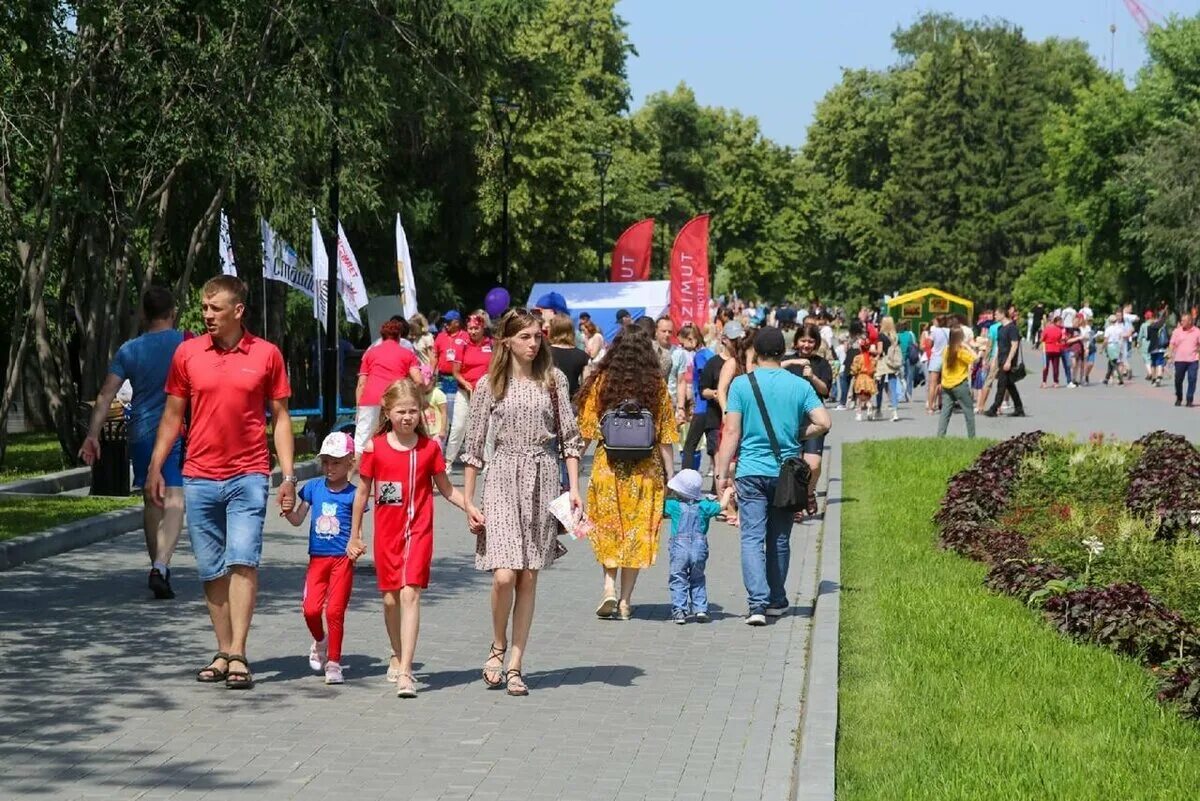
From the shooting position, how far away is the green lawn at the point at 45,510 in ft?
50.5

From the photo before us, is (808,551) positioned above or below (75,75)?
below

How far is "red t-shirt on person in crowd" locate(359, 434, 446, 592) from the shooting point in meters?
9.16

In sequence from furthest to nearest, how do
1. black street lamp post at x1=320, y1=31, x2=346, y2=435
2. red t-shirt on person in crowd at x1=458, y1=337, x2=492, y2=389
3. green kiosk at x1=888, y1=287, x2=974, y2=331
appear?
1. green kiosk at x1=888, y1=287, x2=974, y2=331
2. black street lamp post at x1=320, y1=31, x2=346, y2=435
3. red t-shirt on person in crowd at x1=458, y1=337, x2=492, y2=389

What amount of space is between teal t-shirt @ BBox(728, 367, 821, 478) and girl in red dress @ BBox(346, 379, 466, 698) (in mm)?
2961

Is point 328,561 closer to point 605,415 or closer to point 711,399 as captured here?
point 605,415

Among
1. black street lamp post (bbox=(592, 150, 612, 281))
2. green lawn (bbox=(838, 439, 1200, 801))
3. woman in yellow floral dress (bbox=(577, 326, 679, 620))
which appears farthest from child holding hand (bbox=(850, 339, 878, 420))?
black street lamp post (bbox=(592, 150, 612, 281))

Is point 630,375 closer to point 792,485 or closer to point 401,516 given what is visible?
point 792,485

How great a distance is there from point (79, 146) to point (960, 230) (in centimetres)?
8659

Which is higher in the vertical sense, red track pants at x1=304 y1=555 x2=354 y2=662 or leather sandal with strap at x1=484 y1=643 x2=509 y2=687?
red track pants at x1=304 y1=555 x2=354 y2=662

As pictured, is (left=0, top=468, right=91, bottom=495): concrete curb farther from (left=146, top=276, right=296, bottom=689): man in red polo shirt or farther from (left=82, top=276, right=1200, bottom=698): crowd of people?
(left=146, top=276, right=296, bottom=689): man in red polo shirt

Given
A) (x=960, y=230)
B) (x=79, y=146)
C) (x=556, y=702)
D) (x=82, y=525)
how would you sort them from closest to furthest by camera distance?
(x=556, y=702) → (x=82, y=525) → (x=79, y=146) → (x=960, y=230)

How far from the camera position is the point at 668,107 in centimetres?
11250

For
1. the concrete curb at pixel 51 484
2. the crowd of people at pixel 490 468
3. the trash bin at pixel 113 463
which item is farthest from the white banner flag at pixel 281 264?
the trash bin at pixel 113 463

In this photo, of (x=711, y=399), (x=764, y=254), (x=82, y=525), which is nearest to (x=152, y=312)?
(x=82, y=525)
